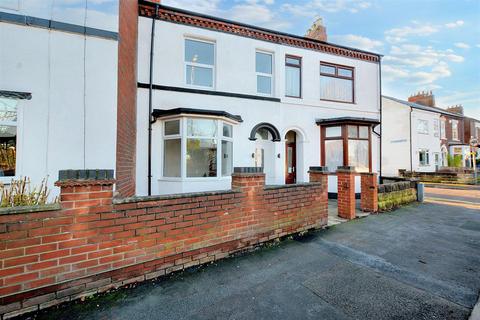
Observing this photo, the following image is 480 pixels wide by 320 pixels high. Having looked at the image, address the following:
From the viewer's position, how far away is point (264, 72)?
9.27 m

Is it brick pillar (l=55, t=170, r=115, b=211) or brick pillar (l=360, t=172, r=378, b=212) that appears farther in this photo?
brick pillar (l=360, t=172, r=378, b=212)

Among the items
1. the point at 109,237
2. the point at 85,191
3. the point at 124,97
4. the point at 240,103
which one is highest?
the point at 240,103

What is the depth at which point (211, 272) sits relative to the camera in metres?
3.06

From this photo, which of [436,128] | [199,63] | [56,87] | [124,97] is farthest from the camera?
[436,128]

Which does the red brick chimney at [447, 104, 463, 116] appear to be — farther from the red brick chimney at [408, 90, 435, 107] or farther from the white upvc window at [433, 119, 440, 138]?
the white upvc window at [433, 119, 440, 138]

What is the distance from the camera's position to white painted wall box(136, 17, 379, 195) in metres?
7.34

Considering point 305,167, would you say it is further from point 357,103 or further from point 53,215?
point 53,215

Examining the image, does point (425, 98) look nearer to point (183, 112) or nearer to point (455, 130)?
point (455, 130)

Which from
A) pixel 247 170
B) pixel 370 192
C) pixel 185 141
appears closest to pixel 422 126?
pixel 370 192

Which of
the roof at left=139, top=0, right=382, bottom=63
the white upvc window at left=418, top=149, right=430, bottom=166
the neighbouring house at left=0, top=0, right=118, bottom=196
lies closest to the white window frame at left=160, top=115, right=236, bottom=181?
the neighbouring house at left=0, top=0, right=118, bottom=196

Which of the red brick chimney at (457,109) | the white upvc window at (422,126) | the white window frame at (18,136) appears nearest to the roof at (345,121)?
the white window frame at (18,136)

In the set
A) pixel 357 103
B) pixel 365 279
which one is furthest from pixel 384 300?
pixel 357 103

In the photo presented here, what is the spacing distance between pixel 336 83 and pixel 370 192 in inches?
240

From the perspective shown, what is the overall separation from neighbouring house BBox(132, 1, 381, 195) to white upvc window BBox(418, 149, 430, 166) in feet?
47.3
